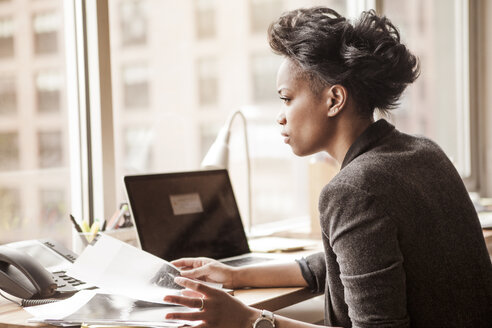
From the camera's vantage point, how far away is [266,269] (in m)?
1.46

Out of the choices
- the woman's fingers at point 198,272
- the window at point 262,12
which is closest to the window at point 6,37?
the woman's fingers at point 198,272

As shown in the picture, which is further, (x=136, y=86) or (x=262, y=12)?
(x=262, y=12)

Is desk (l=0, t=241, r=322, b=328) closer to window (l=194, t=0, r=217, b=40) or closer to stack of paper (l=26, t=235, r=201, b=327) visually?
stack of paper (l=26, t=235, r=201, b=327)

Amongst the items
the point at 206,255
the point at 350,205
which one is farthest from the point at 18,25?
the point at 350,205

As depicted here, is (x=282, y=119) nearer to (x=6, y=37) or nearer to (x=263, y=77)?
(x=6, y=37)

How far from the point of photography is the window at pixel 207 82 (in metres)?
2.82

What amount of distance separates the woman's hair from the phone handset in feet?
2.15

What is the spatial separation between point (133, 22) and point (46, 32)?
0.52 m

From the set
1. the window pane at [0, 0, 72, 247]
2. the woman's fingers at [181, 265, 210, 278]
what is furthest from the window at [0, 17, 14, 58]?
the woman's fingers at [181, 265, 210, 278]

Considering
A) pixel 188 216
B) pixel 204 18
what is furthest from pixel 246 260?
pixel 204 18

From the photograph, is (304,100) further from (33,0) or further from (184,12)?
(184,12)

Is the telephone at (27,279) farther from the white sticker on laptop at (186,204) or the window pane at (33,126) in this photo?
the window pane at (33,126)

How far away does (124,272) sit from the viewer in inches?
48.5

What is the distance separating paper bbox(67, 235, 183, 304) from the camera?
1.20 meters
